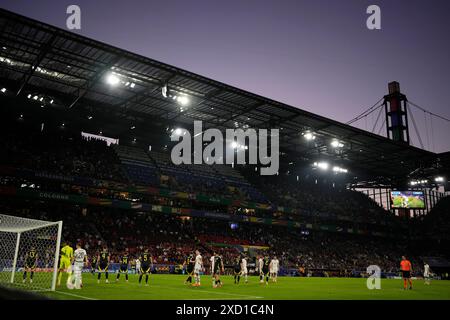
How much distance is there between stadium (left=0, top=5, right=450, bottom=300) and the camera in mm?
26828

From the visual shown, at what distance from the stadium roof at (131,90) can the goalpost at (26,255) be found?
1326 centimetres

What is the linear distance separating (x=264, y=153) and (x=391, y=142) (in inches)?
691

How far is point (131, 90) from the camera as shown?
35.3 metres

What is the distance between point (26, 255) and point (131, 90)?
19758 mm

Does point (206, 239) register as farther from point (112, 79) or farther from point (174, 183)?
point (112, 79)

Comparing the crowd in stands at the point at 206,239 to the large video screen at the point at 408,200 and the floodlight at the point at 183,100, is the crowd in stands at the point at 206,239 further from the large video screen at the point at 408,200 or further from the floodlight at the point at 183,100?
the floodlight at the point at 183,100

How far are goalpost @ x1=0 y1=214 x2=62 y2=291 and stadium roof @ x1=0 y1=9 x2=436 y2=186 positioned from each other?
13261 mm

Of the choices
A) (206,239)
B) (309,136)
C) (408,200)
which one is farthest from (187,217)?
(408,200)

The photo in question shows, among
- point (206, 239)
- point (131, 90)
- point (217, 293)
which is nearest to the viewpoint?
point (217, 293)

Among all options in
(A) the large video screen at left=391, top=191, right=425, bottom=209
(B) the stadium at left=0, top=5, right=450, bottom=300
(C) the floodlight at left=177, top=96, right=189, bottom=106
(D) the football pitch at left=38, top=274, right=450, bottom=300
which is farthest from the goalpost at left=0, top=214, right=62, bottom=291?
(A) the large video screen at left=391, top=191, right=425, bottom=209

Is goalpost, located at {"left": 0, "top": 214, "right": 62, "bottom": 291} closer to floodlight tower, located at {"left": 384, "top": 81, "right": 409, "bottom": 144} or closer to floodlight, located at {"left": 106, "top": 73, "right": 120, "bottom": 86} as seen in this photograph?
floodlight, located at {"left": 106, "top": 73, "right": 120, "bottom": 86}

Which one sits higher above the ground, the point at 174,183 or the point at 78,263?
the point at 174,183

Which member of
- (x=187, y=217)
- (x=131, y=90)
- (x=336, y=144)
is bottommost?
(x=187, y=217)
